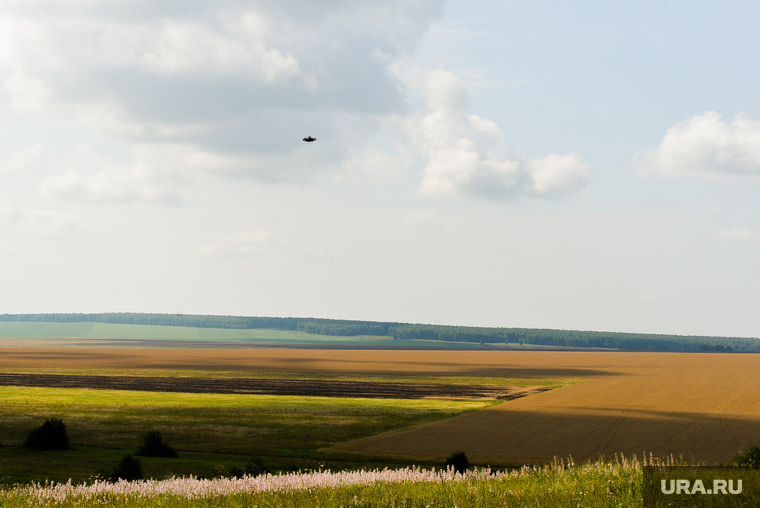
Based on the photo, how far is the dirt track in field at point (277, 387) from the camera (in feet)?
284

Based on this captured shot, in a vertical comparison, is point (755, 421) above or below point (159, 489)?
below

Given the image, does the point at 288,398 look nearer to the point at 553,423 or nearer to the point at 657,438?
the point at 553,423

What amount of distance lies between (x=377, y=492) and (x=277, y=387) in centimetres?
8606

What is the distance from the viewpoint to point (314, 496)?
12.1 m

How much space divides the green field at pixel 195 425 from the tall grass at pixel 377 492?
18.5 meters

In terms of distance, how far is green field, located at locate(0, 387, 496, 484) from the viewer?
36.5 meters

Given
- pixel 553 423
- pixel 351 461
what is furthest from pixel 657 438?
pixel 351 461

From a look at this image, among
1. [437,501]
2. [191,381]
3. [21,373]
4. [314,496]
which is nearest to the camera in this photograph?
[437,501]

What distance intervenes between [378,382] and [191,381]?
3091 cm

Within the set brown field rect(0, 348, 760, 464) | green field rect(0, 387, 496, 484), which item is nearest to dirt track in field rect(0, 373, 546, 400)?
green field rect(0, 387, 496, 484)

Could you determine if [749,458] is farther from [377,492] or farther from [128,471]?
[128,471]

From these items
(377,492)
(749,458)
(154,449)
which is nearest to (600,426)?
(154,449)

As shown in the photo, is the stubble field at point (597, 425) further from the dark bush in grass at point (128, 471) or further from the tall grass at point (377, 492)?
the tall grass at point (377, 492)

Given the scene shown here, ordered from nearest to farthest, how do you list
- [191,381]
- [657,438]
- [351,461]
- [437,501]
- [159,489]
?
1. [437,501]
2. [159,489]
3. [351,461]
4. [657,438]
5. [191,381]
